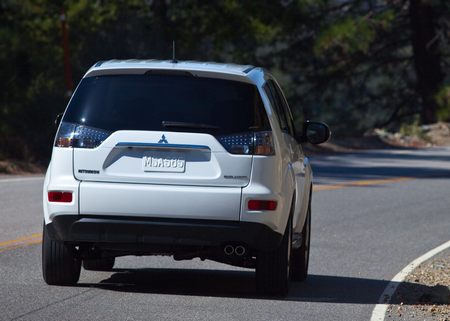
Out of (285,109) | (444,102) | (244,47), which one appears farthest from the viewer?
(244,47)

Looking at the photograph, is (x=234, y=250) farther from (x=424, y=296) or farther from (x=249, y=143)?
(x=424, y=296)

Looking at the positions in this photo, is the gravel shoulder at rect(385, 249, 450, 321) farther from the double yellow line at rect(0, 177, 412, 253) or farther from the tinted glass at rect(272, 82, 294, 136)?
the double yellow line at rect(0, 177, 412, 253)

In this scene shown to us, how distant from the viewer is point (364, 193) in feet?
67.7

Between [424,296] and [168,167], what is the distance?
2356 mm

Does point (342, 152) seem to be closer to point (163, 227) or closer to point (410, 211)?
point (410, 211)

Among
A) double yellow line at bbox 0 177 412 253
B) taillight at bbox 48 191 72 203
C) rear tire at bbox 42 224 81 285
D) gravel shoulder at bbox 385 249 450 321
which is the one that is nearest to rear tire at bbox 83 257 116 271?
rear tire at bbox 42 224 81 285

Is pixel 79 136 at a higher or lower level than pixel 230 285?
higher

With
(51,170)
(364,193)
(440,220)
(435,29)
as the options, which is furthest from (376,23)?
(51,170)

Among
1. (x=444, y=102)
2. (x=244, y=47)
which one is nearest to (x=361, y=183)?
(x=444, y=102)

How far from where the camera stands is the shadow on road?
1002 centimetres

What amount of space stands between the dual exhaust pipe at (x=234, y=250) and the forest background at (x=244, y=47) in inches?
554

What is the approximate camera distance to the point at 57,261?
9.70 metres

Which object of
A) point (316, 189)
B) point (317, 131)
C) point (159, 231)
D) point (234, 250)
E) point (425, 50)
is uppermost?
point (317, 131)

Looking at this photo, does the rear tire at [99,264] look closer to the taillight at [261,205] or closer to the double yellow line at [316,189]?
the double yellow line at [316,189]
